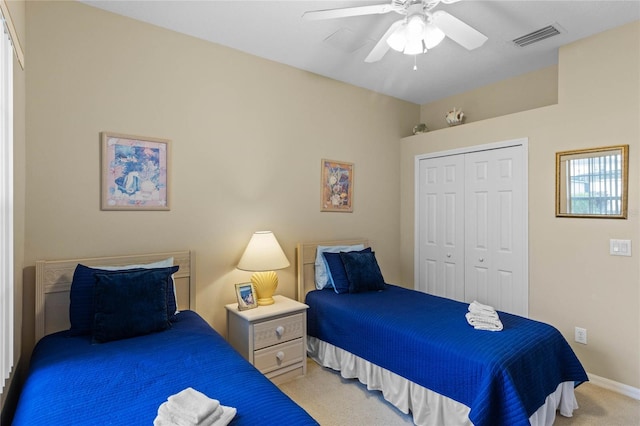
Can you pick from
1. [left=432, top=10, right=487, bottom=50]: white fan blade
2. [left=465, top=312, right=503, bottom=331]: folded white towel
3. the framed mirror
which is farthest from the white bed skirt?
[left=432, top=10, right=487, bottom=50]: white fan blade

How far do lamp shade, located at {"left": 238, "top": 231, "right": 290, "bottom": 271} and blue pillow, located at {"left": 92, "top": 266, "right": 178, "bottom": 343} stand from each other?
0.74 metres

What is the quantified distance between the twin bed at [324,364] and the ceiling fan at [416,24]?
179 centimetres

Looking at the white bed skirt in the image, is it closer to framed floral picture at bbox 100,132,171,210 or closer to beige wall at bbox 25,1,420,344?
beige wall at bbox 25,1,420,344

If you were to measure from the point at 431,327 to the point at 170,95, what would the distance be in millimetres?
2534

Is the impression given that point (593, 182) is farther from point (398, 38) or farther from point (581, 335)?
point (398, 38)

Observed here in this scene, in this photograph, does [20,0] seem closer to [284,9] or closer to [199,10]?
[199,10]

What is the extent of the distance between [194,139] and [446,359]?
2.38m

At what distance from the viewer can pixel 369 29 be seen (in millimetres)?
2586

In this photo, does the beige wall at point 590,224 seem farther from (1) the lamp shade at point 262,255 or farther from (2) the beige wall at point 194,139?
(1) the lamp shade at point 262,255

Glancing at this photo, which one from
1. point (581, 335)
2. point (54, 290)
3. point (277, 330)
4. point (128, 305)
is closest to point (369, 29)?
point (277, 330)

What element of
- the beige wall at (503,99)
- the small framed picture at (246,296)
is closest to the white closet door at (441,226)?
the beige wall at (503,99)

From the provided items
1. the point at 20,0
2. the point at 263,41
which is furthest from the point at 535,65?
the point at 20,0

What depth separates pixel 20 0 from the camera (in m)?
1.98

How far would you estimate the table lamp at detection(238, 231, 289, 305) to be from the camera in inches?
109
